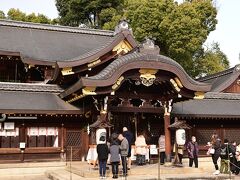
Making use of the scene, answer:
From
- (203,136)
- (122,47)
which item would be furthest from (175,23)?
(122,47)

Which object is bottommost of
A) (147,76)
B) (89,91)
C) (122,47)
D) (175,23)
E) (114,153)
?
(114,153)

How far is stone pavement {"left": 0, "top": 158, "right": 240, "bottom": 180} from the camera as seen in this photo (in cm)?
1558

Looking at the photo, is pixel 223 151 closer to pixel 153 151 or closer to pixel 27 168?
Answer: pixel 153 151

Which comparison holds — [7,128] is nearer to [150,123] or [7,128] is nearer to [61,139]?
[61,139]

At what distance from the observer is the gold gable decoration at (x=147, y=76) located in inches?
712

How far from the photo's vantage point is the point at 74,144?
20312mm

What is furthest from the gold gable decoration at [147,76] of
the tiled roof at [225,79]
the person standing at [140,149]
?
the tiled roof at [225,79]

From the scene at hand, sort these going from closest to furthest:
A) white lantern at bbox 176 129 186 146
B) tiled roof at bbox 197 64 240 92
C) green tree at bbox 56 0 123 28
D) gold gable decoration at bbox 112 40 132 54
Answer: white lantern at bbox 176 129 186 146 → gold gable decoration at bbox 112 40 132 54 → tiled roof at bbox 197 64 240 92 → green tree at bbox 56 0 123 28

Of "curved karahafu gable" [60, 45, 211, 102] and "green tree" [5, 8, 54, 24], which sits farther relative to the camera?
"green tree" [5, 8, 54, 24]

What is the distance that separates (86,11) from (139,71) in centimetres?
3916

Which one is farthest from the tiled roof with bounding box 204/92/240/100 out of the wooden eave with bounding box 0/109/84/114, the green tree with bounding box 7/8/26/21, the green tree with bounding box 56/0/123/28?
the green tree with bounding box 7/8/26/21

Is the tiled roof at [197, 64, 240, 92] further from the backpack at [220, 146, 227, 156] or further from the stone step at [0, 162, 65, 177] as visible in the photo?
the stone step at [0, 162, 65, 177]

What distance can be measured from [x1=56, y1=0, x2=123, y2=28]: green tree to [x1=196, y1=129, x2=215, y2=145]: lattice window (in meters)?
31.5

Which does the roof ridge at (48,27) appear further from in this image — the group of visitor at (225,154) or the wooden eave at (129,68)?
the group of visitor at (225,154)
